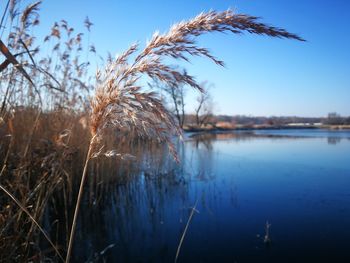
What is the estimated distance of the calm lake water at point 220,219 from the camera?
3.64m

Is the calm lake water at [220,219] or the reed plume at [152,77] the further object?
the calm lake water at [220,219]

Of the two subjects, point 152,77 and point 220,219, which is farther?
point 220,219

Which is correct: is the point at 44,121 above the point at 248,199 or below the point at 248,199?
above

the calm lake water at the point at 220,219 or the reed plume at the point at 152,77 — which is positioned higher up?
the reed plume at the point at 152,77

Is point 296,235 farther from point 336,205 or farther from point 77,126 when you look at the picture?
point 77,126

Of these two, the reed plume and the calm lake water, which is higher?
the reed plume

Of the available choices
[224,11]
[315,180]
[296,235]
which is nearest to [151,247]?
[296,235]

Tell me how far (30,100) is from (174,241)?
3325mm

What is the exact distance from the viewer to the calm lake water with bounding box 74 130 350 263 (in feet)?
12.0

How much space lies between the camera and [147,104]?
50.6 inches

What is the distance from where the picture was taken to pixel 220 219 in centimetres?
478

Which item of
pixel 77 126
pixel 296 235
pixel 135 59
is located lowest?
pixel 296 235

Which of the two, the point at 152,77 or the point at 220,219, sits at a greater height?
the point at 152,77

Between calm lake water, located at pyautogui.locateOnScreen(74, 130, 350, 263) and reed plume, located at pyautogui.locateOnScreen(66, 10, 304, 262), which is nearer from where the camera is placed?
reed plume, located at pyautogui.locateOnScreen(66, 10, 304, 262)
